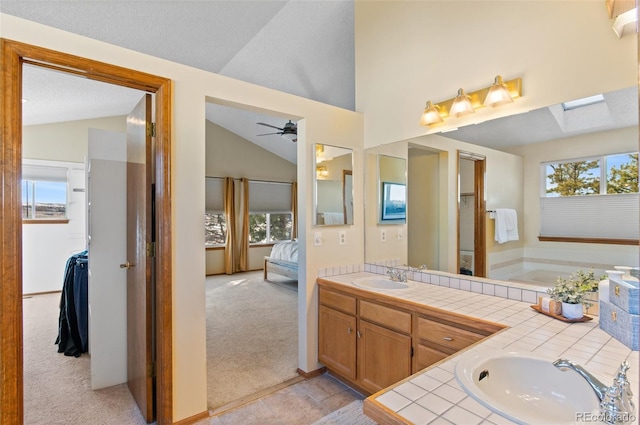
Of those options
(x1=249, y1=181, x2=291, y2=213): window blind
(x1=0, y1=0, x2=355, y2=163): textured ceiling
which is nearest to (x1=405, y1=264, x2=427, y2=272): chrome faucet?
(x1=0, y1=0, x2=355, y2=163): textured ceiling

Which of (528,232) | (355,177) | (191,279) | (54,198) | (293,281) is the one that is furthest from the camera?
(293,281)

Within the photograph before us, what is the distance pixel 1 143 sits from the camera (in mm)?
1487

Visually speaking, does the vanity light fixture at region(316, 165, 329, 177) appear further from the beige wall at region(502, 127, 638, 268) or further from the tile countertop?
the beige wall at region(502, 127, 638, 268)

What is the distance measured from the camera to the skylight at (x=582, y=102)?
5.35 feet

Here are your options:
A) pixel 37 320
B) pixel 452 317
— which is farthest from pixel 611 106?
pixel 37 320

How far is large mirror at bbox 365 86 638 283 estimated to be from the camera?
1623 mm

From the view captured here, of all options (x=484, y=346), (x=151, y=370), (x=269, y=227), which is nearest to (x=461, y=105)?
(x=484, y=346)

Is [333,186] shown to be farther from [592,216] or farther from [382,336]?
[592,216]

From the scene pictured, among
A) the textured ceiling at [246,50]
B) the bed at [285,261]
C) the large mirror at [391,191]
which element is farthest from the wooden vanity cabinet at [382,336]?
the bed at [285,261]

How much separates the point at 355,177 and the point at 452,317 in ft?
5.09

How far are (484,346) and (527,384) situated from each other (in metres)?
0.17

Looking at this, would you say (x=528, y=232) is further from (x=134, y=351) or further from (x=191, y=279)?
(x=134, y=351)

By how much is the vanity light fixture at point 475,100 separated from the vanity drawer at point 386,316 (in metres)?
1.39

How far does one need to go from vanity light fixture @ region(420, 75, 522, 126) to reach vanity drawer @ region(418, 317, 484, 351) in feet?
4.56
